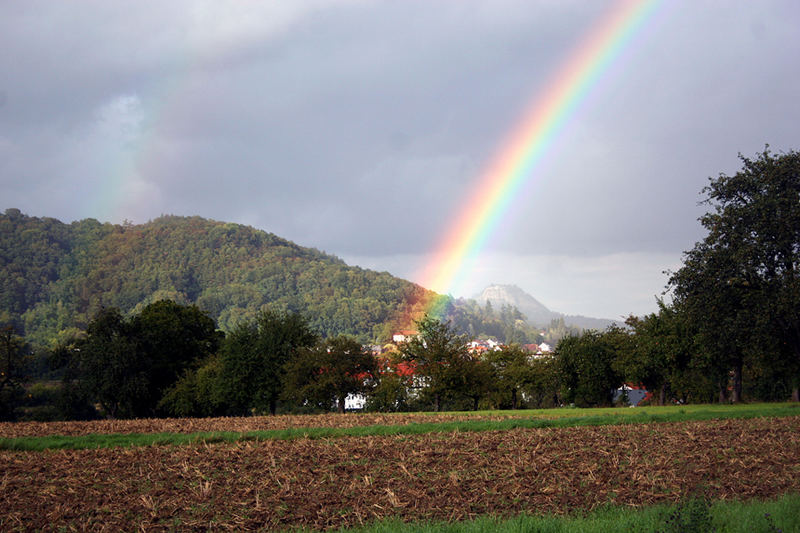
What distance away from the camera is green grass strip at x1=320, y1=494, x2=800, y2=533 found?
8031 mm

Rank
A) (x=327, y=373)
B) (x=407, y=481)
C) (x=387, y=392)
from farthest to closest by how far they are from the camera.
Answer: (x=387, y=392), (x=327, y=373), (x=407, y=481)

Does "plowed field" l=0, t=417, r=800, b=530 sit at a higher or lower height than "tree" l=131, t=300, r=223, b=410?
lower

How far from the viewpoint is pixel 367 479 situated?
1215 centimetres

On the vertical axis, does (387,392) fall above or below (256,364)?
below

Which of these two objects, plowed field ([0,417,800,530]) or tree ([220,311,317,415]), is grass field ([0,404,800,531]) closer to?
plowed field ([0,417,800,530])

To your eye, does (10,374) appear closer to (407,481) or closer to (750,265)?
(407,481)

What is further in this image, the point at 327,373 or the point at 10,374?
the point at 327,373

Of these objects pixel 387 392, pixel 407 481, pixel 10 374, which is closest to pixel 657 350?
pixel 387 392

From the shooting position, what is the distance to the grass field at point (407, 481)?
9.48 m

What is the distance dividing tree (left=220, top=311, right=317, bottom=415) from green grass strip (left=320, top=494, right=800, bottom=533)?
4619 centimetres

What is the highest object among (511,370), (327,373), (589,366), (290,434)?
(589,366)

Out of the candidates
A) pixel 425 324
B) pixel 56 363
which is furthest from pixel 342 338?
pixel 56 363

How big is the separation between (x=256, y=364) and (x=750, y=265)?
41.8 meters

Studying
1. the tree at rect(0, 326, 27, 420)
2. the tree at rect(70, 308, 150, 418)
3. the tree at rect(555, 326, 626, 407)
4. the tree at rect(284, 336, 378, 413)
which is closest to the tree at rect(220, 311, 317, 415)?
the tree at rect(284, 336, 378, 413)
